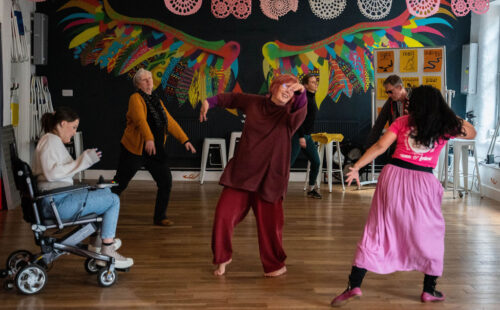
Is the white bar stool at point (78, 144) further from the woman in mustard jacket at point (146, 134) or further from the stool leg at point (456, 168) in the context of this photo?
the stool leg at point (456, 168)

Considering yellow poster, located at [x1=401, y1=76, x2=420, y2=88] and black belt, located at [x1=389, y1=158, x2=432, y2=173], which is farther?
yellow poster, located at [x1=401, y1=76, x2=420, y2=88]

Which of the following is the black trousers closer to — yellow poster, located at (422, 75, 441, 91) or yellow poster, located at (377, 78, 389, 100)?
yellow poster, located at (377, 78, 389, 100)

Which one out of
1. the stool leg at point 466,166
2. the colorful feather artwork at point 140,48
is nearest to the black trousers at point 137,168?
the colorful feather artwork at point 140,48

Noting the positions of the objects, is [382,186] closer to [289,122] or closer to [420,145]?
[420,145]

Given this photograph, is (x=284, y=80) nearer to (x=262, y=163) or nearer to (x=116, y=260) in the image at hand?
(x=262, y=163)

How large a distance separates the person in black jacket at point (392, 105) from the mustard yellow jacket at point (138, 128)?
5.50ft

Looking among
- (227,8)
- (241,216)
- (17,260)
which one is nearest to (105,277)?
(17,260)

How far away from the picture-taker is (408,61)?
7.99 m

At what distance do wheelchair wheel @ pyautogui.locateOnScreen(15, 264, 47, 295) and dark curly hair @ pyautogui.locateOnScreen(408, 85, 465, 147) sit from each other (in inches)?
91.6

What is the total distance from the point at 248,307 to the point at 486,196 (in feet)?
17.3

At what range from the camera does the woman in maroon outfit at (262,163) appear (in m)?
3.88

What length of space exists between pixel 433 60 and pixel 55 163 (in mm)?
5659

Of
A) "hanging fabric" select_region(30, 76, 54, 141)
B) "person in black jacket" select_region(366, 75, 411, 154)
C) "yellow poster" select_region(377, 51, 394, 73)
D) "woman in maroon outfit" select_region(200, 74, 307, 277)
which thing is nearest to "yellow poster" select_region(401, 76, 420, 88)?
"yellow poster" select_region(377, 51, 394, 73)

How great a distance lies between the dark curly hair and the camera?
11.4 feet
